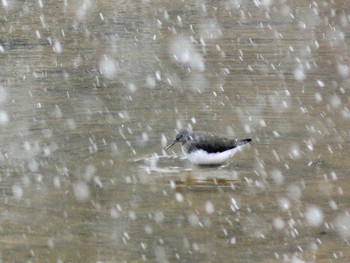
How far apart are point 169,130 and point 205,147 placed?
1558 mm

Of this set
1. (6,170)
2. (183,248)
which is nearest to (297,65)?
(6,170)

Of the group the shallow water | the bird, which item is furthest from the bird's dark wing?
the shallow water

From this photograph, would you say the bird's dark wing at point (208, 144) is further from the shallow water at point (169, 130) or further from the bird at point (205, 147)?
the shallow water at point (169, 130)

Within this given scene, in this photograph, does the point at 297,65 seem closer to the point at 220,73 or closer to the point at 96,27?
the point at 220,73

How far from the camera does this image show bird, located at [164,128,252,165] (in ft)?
31.4

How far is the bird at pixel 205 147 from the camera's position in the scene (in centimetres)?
957

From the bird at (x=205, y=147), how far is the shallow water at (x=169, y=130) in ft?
0.58

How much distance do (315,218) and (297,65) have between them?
6322 mm

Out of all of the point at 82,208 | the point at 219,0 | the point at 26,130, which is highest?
the point at 82,208

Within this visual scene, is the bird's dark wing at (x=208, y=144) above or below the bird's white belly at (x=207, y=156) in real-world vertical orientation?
above

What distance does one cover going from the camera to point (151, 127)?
36.7 ft

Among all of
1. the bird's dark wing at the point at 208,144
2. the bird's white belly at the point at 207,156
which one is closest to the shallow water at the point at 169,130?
the bird's white belly at the point at 207,156

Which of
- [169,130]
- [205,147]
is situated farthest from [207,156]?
[169,130]

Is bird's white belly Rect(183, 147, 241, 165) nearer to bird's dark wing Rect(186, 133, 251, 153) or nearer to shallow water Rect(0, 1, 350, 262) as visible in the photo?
bird's dark wing Rect(186, 133, 251, 153)
